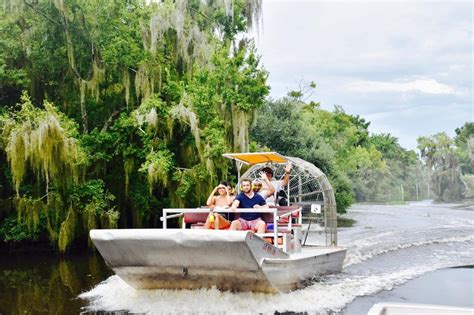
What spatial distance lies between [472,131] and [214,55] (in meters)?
73.4

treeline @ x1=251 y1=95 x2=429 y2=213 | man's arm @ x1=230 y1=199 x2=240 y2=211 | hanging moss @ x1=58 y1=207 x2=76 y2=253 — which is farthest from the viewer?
treeline @ x1=251 y1=95 x2=429 y2=213

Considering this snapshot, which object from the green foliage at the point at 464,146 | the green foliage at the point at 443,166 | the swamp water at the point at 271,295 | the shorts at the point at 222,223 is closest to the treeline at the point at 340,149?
the green foliage at the point at 443,166

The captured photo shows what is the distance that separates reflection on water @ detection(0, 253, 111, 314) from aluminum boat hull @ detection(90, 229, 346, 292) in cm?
142

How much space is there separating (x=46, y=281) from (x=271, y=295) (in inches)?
264

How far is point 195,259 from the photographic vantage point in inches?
401

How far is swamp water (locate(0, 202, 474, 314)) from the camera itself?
34.6ft

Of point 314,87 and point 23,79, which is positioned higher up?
point 314,87

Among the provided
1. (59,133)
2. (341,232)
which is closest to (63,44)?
(59,133)

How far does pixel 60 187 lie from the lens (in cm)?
2006

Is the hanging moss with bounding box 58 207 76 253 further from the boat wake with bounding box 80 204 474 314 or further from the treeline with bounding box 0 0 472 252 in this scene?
the boat wake with bounding box 80 204 474 314

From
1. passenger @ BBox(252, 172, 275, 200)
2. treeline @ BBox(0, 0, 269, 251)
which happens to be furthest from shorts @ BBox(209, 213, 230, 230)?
treeline @ BBox(0, 0, 269, 251)

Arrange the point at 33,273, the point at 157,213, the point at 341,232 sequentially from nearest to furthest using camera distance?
the point at 33,273, the point at 157,213, the point at 341,232

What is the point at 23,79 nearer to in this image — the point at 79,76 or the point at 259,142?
the point at 79,76

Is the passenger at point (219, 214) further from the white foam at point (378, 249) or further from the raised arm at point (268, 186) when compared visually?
the white foam at point (378, 249)
